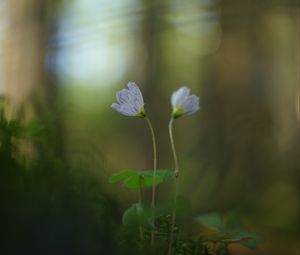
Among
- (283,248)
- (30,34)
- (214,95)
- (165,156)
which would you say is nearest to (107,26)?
(30,34)

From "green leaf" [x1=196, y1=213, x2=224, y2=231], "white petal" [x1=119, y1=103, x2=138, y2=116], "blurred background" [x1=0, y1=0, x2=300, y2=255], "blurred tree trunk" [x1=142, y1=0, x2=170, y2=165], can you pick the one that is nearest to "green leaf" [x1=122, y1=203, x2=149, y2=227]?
"blurred background" [x1=0, y1=0, x2=300, y2=255]

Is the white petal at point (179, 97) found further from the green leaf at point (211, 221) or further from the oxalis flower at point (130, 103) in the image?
the green leaf at point (211, 221)

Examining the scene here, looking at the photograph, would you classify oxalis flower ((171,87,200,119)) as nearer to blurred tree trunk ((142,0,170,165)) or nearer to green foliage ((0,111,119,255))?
green foliage ((0,111,119,255))

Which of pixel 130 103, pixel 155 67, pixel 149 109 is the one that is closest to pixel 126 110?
pixel 130 103

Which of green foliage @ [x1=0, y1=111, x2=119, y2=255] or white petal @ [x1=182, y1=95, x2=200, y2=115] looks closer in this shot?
green foliage @ [x1=0, y1=111, x2=119, y2=255]

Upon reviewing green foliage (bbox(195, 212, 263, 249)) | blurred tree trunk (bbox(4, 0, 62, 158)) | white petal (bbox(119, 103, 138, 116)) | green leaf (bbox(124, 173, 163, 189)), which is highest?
blurred tree trunk (bbox(4, 0, 62, 158))

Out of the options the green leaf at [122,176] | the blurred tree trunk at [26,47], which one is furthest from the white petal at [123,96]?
the blurred tree trunk at [26,47]

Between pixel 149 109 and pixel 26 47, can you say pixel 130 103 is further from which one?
pixel 149 109

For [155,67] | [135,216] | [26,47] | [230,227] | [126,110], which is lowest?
[230,227]
